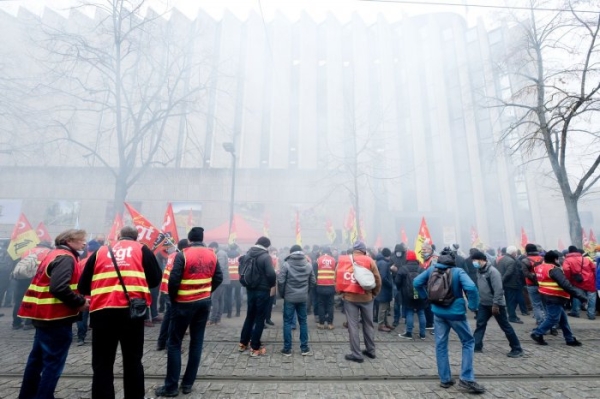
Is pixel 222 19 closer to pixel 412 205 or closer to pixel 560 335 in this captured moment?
pixel 412 205

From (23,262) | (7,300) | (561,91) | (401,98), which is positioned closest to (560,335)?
(561,91)

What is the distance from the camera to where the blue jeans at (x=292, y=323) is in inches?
191

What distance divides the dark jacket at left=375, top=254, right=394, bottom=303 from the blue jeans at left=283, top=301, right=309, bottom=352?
2.46m

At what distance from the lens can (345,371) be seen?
13.6 ft

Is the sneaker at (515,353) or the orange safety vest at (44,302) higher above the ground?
the orange safety vest at (44,302)

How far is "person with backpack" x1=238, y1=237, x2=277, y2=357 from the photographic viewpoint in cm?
477

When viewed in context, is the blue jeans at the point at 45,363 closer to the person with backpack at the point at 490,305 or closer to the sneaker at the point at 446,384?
the sneaker at the point at 446,384

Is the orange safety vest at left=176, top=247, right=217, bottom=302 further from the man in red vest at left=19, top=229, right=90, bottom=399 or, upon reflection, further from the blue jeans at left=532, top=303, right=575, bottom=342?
the blue jeans at left=532, top=303, right=575, bottom=342

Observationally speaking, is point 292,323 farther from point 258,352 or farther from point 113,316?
point 113,316

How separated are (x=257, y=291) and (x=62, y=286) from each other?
8.69 feet

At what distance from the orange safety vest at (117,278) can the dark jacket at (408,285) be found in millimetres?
5048

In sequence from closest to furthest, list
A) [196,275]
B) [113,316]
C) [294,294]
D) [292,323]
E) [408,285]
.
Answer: [113,316], [196,275], [292,323], [294,294], [408,285]

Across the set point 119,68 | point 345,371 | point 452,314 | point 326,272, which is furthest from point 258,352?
point 119,68

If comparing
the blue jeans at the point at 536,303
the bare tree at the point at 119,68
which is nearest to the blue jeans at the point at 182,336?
the blue jeans at the point at 536,303
